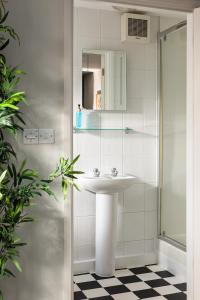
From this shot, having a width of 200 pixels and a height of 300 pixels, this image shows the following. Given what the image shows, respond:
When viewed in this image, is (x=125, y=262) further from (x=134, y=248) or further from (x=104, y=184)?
(x=104, y=184)

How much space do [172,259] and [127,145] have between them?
1146 millimetres

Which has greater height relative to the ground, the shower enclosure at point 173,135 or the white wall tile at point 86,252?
the shower enclosure at point 173,135

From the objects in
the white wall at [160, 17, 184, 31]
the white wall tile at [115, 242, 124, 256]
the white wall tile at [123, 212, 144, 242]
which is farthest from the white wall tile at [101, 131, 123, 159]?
the white wall at [160, 17, 184, 31]

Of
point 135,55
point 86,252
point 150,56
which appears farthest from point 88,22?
point 86,252

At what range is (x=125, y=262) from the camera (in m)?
3.75

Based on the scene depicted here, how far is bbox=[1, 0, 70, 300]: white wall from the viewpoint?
7.38 feet

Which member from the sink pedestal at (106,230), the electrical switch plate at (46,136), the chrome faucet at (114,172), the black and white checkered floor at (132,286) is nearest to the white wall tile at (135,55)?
the chrome faucet at (114,172)

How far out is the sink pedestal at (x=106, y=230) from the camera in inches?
136

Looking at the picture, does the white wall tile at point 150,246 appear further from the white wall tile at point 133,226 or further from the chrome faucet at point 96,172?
the chrome faucet at point 96,172

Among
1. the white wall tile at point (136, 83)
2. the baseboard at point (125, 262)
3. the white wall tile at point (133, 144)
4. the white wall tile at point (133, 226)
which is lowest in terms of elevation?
the baseboard at point (125, 262)

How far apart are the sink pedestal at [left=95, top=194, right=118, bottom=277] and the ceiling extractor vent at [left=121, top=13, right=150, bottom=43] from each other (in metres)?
1.50

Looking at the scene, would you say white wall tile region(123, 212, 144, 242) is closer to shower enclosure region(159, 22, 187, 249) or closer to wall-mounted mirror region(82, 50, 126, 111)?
shower enclosure region(159, 22, 187, 249)

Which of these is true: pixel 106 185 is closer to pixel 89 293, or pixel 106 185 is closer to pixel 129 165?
pixel 129 165

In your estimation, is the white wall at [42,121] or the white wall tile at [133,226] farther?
the white wall tile at [133,226]
